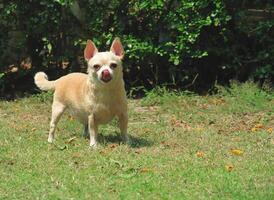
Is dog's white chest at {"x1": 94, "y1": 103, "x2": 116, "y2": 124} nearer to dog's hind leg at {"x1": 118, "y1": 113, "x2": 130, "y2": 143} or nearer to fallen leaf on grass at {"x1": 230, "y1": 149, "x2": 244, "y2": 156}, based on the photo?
dog's hind leg at {"x1": 118, "y1": 113, "x2": 130, "y2": 143}

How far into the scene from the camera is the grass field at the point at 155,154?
5406 millimetres

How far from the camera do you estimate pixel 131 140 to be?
7.33 metres

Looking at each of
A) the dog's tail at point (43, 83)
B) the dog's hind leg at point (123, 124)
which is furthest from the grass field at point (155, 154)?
the dog's tail at point (43, 83)

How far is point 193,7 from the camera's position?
10.1 meters

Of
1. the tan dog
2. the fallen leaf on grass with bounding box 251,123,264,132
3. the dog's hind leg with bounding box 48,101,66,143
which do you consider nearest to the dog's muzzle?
Result: the tan dog

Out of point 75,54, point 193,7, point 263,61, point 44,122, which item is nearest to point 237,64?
point 263,61

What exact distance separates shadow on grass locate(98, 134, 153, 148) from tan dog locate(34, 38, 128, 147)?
0.15 m

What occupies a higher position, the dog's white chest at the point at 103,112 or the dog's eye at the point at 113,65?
the dog's eye at the point at 113,65

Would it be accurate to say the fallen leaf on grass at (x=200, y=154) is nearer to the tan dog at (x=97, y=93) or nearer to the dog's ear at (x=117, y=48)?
the tan dog at (x=97, y=93)

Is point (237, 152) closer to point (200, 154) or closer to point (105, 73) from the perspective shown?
point (200, 154)

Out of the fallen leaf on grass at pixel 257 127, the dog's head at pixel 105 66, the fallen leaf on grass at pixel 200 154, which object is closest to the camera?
the fallen leaf on grass at pixel 200 154

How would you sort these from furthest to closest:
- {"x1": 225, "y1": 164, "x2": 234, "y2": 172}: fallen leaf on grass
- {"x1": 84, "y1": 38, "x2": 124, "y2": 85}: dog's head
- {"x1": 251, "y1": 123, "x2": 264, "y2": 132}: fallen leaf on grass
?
{"x1": 251, "y1": 123, "x2": 264, "y2": 132}: fallen leaf on grass, {"x1": 84, "y1": 38, "x2": 124, "y2": 85}: dog's head, {"x1": 225, "y1": 164, "x2": 234, "y2": 172}: fallen leaf on grass

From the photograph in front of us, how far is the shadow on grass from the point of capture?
23.4ft

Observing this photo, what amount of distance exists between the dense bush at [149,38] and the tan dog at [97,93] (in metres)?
3.10
